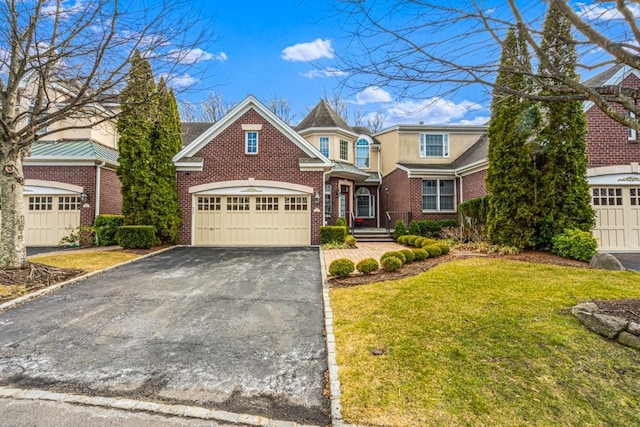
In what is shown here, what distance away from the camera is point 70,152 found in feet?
45.6

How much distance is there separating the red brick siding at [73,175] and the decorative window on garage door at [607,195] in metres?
19.6

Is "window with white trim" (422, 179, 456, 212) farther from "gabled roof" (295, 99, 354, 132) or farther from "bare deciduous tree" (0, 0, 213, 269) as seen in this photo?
"bare deciduous tree" (0, 0, 213, 269)

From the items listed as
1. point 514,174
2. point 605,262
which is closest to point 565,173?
point 514,174

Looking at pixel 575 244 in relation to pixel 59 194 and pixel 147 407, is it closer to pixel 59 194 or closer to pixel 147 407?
pixel 147 407

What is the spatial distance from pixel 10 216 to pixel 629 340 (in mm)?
11961

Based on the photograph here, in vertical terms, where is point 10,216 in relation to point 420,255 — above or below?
above

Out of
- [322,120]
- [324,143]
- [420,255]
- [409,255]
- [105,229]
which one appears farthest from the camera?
[322,120]

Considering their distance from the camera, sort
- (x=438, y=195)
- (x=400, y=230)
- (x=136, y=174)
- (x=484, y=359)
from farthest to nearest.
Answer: (x=438, y=195) → (x=400, y=230) → (x=136, y=174) → (x=484, y=359)

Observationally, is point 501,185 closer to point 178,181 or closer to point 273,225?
point 273,225

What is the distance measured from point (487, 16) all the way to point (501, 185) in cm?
771

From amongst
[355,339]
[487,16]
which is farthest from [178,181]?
[487,16]

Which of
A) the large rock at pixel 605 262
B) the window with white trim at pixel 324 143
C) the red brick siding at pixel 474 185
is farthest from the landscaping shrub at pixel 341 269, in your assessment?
the window with white trim at pixel 324 143

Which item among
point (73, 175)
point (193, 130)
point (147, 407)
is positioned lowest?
point (147, 407)

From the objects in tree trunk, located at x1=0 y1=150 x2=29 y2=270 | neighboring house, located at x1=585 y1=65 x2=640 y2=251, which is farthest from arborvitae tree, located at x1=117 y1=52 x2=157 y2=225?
neighboring house, located at x1=585 y1=65 x2=640 y2=251
